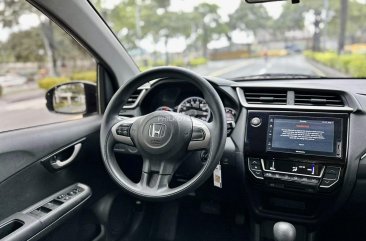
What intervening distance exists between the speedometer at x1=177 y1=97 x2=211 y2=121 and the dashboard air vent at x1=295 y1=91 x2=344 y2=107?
504mm

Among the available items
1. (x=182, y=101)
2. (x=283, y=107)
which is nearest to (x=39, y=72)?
(x=182, y=101)

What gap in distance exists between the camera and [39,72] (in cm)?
247

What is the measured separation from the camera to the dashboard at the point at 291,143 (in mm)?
1896

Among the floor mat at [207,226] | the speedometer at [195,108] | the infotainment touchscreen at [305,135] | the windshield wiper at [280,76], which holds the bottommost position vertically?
the floor mat at [207,226]

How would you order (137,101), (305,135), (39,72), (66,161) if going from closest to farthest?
1. (305,135)
2. (66,161)
3. (137,101)
4. (39,72)

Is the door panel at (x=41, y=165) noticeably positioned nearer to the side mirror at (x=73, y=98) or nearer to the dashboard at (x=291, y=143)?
the side mirror at (x=73, y=98)

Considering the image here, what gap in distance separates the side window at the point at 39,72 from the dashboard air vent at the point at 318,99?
1232mm

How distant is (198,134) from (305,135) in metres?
0.62

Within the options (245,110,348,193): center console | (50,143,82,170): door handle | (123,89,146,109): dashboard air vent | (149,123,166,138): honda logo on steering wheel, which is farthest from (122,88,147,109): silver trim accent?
(245,110,348,193): center console

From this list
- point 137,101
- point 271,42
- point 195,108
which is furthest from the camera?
point 271,42

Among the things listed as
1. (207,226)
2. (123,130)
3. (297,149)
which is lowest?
(207,226)

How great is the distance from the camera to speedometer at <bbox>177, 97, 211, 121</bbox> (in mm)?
2146

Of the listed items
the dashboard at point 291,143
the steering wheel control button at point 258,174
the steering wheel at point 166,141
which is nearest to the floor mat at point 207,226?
the dashboard at point 291,143

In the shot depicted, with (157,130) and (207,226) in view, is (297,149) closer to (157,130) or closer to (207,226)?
(157,130)
